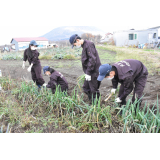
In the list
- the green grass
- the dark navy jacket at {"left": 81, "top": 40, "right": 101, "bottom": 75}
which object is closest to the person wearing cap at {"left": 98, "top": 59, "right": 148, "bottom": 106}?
the green grass

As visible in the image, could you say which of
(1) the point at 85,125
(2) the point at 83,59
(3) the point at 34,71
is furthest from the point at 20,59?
(1) the point at 85,125

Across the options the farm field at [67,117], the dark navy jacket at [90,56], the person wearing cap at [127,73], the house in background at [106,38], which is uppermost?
the house in background at [106,38]

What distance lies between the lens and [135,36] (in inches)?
539

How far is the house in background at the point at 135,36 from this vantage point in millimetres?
13219

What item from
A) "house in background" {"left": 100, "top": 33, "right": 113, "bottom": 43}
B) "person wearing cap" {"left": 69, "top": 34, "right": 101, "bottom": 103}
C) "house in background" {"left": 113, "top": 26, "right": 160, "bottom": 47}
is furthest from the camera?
"house in background" {"left": 113, "top": 26, "right": 160, "bottom": 47}

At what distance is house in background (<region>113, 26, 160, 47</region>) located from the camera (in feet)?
43.4

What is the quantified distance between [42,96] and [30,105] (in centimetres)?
27

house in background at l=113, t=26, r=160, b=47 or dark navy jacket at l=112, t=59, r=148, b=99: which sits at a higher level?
house in background at l=113, t=26, r=160, b=47

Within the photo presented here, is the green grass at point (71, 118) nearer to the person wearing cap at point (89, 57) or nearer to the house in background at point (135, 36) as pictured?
the person wearing cap at point (89, 57)

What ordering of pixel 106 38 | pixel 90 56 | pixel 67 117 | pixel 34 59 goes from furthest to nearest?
pixel 106 38 < pixel 34 59 < pixel 90 56 < pixel 67 117

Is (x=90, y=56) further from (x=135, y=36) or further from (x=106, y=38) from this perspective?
(x=135, y=36)

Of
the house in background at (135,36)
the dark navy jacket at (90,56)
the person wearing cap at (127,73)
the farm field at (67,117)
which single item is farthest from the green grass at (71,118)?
the house in background at (135,36)

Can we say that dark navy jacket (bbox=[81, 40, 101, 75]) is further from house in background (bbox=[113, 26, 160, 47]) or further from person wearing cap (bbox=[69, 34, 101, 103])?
house in background (bbox=[113, 26, 160, 47])

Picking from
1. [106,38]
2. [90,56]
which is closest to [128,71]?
[90,56]
